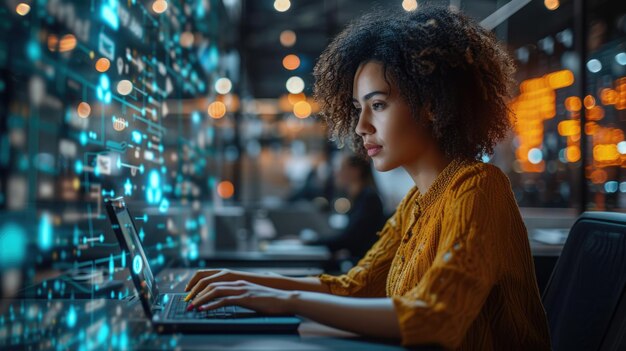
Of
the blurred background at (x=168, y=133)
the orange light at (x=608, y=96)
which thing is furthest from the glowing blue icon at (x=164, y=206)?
the orange light at (x=608, y=96)

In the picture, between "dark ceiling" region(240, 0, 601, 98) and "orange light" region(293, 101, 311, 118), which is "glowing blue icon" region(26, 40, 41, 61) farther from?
"orange light" region(293, 101, 311, 118)

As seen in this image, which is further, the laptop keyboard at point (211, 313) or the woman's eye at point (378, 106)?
the woman's eye at point (378, 106)

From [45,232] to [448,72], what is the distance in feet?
3.31

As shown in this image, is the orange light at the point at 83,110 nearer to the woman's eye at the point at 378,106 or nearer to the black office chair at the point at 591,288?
the woman's eye at the point at 378,106

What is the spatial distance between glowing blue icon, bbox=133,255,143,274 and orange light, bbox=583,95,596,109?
2078 millimetres

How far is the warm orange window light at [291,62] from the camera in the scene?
7838 millimetres

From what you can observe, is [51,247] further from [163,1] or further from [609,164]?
[609,164]

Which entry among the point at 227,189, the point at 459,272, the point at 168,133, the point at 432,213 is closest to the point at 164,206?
the point at 168,133

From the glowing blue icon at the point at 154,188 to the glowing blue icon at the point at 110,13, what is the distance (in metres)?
0.54

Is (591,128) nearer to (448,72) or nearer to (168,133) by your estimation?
(448,72)

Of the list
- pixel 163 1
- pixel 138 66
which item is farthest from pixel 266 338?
pixel 163 1

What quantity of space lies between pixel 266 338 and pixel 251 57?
6114mm

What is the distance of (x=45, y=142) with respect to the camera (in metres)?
1.18

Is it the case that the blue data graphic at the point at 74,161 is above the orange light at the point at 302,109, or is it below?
below
